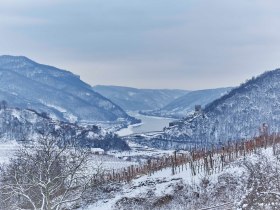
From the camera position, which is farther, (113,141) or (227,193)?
(113,141)

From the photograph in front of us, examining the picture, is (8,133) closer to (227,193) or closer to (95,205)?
(95,205)

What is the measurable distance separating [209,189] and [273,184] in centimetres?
1814

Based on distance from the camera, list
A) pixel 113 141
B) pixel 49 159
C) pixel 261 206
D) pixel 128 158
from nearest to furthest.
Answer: pixel 261 206
pixel 49 159
pixel 128 158
pixel 113 141

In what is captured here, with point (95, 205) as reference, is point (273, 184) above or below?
above

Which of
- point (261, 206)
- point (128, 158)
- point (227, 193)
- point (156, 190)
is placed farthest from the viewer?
point (128, 158)

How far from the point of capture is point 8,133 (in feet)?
652

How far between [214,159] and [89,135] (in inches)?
5434

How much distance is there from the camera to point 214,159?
59531 mm

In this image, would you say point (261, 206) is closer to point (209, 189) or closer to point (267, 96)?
point (209, 189)

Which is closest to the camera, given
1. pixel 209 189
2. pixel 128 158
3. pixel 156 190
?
pixel 209 189

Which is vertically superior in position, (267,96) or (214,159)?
(267,96)

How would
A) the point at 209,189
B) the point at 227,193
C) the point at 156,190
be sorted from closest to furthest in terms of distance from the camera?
the point at 227,193, the point at 209,189, the point at 156,190

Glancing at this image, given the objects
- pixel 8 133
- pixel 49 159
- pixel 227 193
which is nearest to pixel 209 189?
pixel 227 193

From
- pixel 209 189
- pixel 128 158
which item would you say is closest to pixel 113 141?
pixel 128 158
